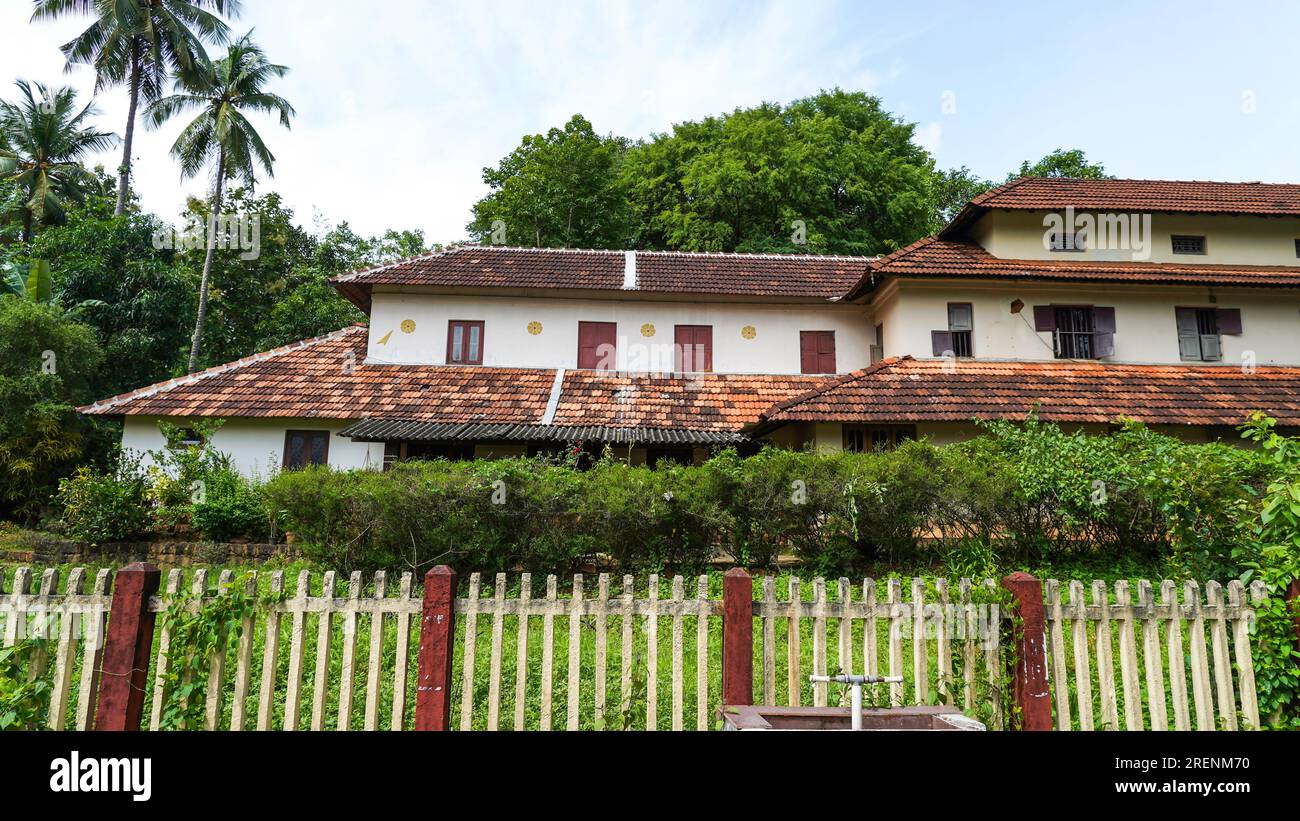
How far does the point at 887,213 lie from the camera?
27094mm

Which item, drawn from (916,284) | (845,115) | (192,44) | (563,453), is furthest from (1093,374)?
(192,44)

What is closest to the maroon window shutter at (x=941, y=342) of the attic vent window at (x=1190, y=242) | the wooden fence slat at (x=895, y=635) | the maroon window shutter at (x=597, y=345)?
the attic vent window at (x=1190, y=242)

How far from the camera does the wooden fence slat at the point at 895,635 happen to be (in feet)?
14.8

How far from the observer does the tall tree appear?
94.7ft

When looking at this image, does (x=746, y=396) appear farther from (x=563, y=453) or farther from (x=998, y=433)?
(x=998, y=433)

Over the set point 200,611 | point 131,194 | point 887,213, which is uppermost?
point 131,194

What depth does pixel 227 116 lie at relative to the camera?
24641mm

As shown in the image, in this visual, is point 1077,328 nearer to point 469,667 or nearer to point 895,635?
point 895,635

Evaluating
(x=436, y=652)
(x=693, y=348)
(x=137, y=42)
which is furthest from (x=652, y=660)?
(x=137, y=42)

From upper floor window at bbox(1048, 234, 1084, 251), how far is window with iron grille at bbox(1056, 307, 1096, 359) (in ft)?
5.13

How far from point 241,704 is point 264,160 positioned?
26523mm

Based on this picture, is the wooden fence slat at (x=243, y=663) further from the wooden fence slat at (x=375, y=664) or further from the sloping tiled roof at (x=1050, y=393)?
the sloping tiled roof at (x=1050, y=393)

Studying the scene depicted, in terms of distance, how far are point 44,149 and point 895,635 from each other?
121ft

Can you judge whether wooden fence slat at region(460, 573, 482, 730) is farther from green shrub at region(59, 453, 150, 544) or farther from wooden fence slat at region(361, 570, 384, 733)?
green shrub at region(59, 453, 150, 544)
